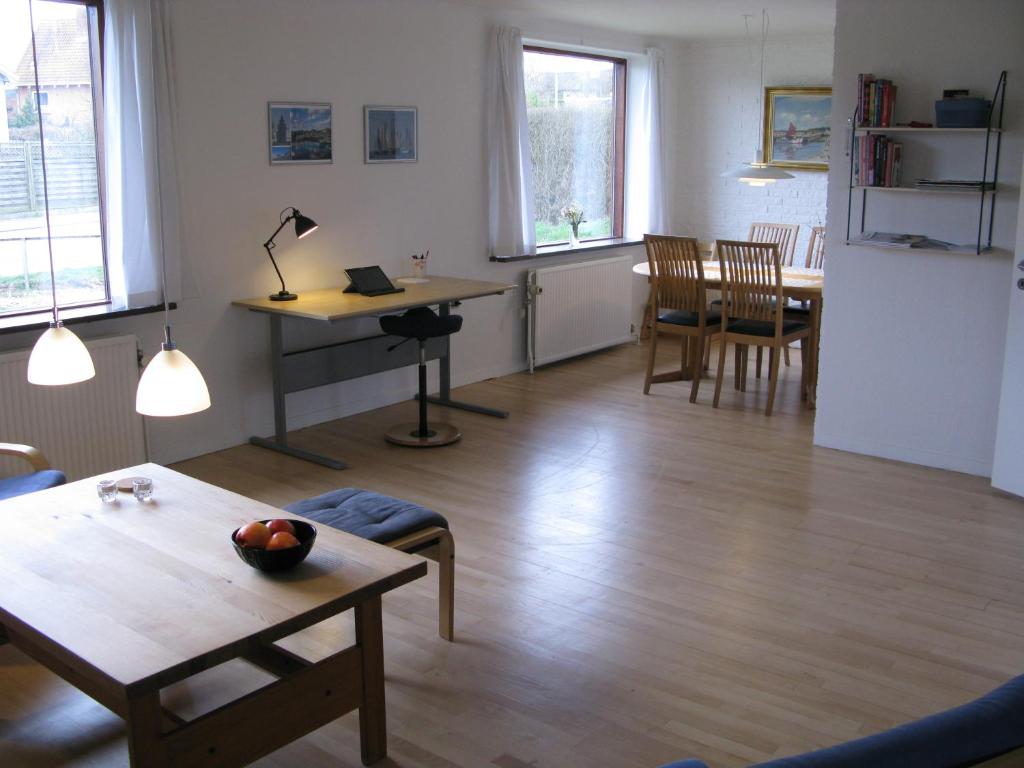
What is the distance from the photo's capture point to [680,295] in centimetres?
640

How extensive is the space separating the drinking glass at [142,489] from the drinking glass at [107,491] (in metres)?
0.05

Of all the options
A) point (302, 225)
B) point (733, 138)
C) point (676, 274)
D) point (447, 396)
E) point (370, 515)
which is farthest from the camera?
point (733, 138)

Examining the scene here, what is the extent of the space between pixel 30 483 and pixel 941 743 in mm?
2917

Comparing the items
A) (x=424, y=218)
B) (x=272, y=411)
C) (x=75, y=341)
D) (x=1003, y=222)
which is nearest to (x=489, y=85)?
(x=424, y=218)

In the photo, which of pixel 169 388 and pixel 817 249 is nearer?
pixel 169 388

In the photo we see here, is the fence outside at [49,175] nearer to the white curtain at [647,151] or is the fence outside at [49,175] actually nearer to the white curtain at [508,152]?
the white curtain at [508,152]

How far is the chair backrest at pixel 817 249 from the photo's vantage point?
7.27 meters

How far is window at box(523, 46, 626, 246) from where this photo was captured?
714 cm

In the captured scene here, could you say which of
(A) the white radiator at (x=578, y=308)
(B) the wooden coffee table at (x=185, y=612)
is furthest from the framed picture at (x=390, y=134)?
(B) the wooden coffee table at (x=185, y=612)

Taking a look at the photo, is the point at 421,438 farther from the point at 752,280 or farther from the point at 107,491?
the point at 107,491

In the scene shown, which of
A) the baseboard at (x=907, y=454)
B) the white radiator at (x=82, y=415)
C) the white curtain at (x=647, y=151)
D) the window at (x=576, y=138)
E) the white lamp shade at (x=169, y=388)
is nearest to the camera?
the white lamp shade at (x=169, y=388)

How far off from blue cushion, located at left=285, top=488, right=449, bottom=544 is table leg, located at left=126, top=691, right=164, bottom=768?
1.01m

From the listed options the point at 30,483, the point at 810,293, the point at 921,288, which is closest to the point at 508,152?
the point at 810,293

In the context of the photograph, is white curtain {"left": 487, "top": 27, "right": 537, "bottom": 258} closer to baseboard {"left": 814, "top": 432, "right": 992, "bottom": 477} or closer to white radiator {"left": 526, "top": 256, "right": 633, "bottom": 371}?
white radiator {"left": 526, "top": 256, "right": 633, "bottom": 371}
